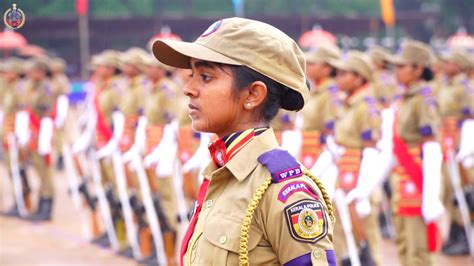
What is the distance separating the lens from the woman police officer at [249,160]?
225 centimetres

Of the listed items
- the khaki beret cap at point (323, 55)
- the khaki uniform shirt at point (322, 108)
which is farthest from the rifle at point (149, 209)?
the khaki beret cap at point (323, 55)

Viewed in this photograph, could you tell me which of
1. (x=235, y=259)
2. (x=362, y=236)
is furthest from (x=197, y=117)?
(x=362, y=236)

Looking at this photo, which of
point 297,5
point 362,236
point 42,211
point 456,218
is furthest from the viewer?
point 297,5

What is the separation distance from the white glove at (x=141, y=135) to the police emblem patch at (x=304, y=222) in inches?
264

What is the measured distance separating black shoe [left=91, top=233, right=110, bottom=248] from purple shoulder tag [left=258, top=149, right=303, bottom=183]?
24.4 feet

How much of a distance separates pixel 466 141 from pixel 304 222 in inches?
273

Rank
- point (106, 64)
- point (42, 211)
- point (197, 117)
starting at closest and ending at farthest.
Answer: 1. point (197, 117)
2. point (106, 64)
3. point (42, 211)

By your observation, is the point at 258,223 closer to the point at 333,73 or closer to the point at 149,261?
the point at 333,73

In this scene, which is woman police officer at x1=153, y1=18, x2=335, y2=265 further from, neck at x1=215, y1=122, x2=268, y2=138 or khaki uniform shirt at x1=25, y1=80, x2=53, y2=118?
khaki uniform shirt at x1=25, y1=80, x2=53, y2=118

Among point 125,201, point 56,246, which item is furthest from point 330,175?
point 56,246

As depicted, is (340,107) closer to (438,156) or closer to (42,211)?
(438,156)

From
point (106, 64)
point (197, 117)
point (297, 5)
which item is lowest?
point (197, 117)

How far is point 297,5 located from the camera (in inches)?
955

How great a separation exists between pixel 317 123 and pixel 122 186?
8.55 feet
